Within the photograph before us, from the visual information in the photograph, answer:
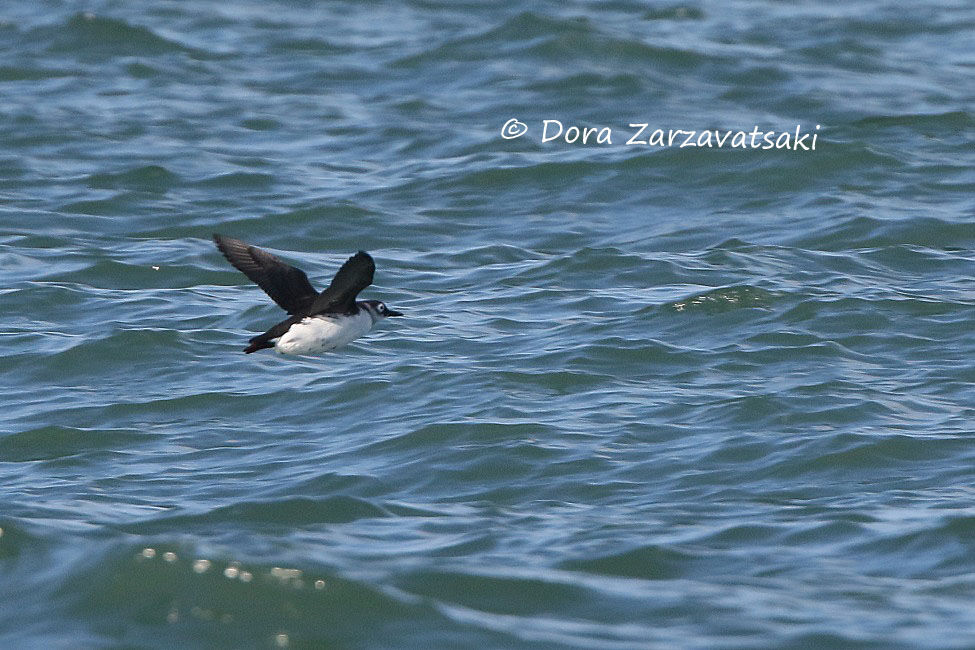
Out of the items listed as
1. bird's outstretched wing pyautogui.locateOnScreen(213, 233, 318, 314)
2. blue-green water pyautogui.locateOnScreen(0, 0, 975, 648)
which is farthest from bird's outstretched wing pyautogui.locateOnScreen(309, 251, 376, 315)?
blue-green water pyautogui.locateOnScreen(0, 0, 975, 648)

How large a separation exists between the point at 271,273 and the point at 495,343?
2.98 meters

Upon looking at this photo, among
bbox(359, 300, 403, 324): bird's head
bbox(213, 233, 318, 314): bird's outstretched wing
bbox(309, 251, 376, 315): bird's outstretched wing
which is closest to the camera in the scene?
bbox(309, 251, 376, 315): bird's outstretched wing

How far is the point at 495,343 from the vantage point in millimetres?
11820

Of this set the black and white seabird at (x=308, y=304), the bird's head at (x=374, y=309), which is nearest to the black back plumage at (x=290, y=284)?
the black and white seabird at (x=308, y=304)

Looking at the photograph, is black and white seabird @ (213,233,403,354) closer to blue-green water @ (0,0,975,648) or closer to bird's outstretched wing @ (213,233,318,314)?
bird's outstretched wing @ (213,233,318,314)

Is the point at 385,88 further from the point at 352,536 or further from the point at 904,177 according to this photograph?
the point at 352,536

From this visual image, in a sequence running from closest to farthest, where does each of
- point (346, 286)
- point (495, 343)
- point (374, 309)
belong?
point (346, 286)
point (374, 309)
point (495, 343)

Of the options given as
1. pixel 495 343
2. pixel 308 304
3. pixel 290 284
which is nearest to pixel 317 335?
pixel 308 304

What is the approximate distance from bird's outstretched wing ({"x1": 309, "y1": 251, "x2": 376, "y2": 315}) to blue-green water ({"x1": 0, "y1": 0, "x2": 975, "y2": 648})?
111cm

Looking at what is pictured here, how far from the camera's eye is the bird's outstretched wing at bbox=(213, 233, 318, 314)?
29.6 feet

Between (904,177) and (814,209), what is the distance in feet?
4.18

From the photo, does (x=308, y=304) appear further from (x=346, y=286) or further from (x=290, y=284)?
(x=346, y=286)

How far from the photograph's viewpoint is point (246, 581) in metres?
8.02

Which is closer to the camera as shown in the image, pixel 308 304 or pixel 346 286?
pixel 346 286
